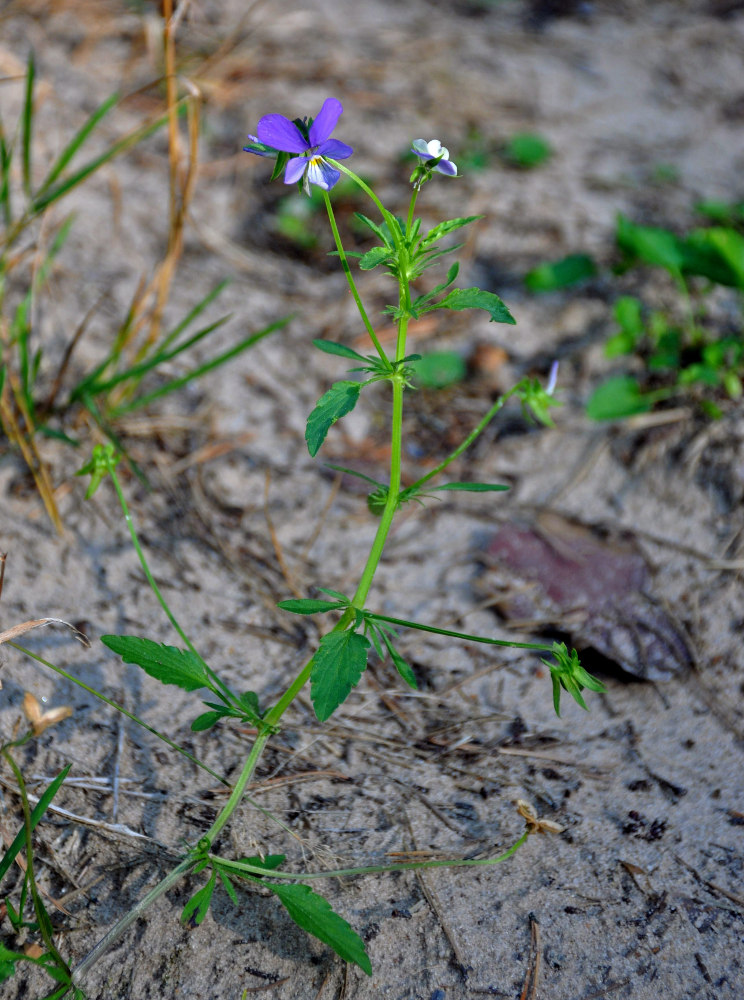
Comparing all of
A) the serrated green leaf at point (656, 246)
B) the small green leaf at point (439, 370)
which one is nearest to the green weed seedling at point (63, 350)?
the small green leaf at point (439, 370)

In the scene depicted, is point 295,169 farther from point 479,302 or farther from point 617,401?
point 617,401

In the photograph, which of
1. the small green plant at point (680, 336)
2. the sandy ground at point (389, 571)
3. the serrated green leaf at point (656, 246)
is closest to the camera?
the sandy ground at point (389, 571)

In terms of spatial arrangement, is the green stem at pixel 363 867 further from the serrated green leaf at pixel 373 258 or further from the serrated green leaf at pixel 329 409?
the serrated green leaf at pixel 373 258

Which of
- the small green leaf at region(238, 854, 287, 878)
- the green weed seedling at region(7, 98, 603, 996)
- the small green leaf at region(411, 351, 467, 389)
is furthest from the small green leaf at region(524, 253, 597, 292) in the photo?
the small green leaf at region(238, 854, 287, 878)

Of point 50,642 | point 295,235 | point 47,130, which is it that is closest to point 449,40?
point 295,235

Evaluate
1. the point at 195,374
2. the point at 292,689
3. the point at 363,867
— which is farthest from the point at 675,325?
the point at 363,867

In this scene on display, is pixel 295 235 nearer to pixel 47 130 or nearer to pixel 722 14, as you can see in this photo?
pixel 47 130
